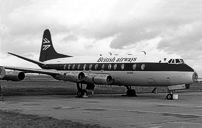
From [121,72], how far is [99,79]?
215 centimetres

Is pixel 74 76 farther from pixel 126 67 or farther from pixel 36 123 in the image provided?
pixel 36 123

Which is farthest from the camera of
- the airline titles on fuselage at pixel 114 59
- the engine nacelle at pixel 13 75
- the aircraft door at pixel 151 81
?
the airline titles on fuselage at pixel 114 59

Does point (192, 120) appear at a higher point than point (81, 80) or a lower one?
lower

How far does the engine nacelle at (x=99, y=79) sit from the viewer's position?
29606 millimetres

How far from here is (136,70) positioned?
1123 inches

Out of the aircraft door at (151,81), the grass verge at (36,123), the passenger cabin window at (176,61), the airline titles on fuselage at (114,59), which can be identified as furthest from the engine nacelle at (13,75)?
the grass verge at (36,123)

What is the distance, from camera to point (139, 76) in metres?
28.3

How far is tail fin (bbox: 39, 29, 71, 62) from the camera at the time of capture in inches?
1506

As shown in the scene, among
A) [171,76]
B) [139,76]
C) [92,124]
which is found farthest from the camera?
[139,76]

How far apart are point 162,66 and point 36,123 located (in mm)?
16944

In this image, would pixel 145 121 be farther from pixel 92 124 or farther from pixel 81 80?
pixel 81 80

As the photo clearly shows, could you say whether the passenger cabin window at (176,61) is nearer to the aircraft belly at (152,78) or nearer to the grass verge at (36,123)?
the aircraft belly at (152,78)

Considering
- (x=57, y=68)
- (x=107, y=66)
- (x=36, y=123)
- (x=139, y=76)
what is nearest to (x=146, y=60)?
(x=139, y=76)

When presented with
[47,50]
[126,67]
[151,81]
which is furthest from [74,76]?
[47,50]
